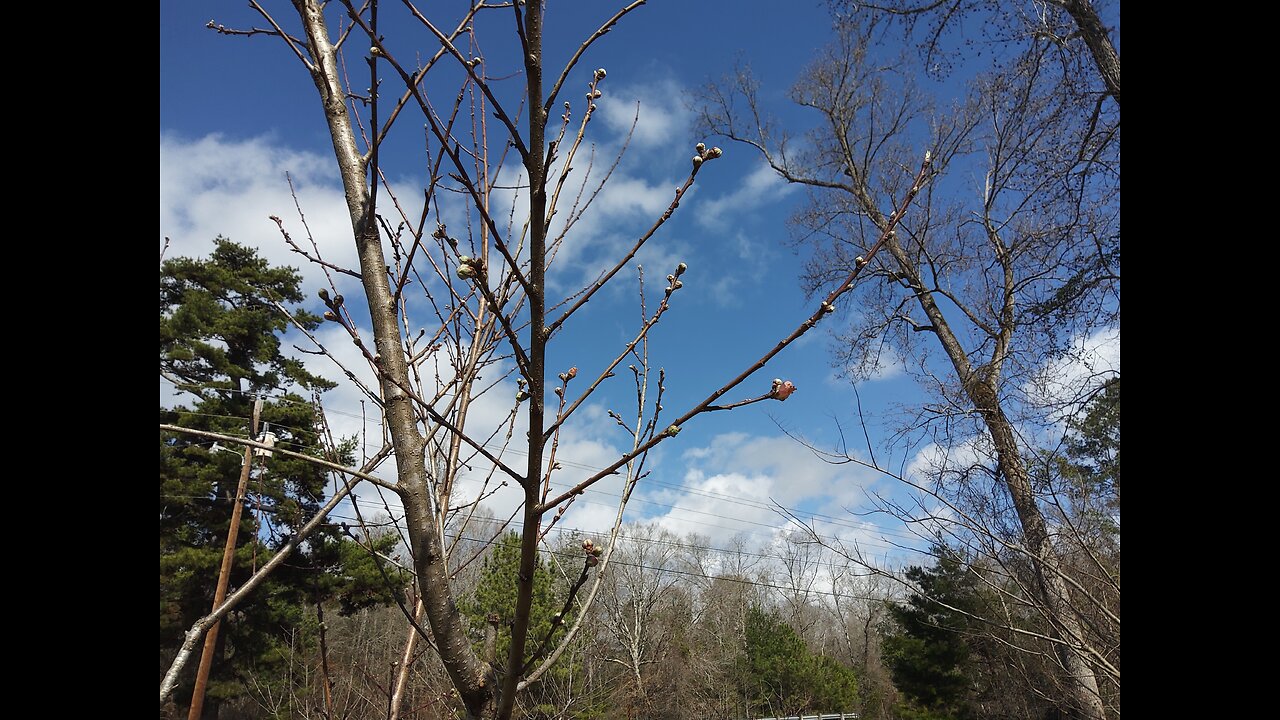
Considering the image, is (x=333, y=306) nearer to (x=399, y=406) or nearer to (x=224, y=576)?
(x=399, y=406)

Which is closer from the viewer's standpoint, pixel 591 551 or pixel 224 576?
pixel 591 551

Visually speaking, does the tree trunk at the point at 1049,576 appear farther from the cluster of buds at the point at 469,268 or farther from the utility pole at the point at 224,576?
the utility pole at the point at 224,576

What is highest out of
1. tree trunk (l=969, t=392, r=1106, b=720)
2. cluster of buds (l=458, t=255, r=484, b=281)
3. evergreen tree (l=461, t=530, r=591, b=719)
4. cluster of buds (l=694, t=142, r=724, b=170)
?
cluster of buds (l=694, t=142, r=724, b=170)

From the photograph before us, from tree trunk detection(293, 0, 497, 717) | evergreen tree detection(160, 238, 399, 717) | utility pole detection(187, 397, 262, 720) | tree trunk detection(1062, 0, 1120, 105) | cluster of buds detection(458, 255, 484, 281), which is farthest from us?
evergreen tree detection(160, 238, 399, 717)

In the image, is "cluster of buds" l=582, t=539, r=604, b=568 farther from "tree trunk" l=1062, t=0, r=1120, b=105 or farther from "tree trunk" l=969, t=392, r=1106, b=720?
"tree trunk" l=1062, t=0, r=1120, b=105

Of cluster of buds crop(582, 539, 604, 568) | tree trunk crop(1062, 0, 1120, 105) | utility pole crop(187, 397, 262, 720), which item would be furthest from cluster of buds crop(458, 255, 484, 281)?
tree trunk crop(1062, 0, 1120, 105)

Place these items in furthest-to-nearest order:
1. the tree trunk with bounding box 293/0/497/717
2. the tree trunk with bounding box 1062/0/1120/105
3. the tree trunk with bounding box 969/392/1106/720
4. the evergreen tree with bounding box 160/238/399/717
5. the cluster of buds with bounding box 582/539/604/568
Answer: the evergreen tree with bounding box 160/238/399/717, the tree trunk with bounding box 1062/0/1120/105, the tree trunk with bounding box 969/392/1106/720, the tree trunk with bounding box 293/0/497/717, the cluster of buds with bounding box 582/539/604/568

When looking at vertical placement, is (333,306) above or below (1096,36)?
below

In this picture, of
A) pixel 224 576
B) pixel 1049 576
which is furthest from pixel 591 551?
pixel 224 576

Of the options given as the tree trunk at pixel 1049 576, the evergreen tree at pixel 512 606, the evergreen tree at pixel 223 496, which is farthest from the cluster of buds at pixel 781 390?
the evergreen tree at pixel 223 496

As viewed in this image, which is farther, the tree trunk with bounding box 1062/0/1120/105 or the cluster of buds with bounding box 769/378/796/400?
the tree trunk with bounding box 1062/0/1120/105

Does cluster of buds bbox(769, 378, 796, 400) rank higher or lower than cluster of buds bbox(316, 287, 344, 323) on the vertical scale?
lower

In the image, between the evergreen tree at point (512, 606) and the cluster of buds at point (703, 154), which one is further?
the evergreen tree at point (512, 606)
